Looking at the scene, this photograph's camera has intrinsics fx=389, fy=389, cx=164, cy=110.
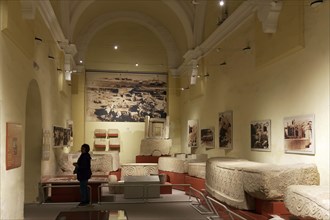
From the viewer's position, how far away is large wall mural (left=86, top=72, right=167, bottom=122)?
2147cm

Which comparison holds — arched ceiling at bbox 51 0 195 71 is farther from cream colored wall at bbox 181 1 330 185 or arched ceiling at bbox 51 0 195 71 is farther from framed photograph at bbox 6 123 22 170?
framed photograph at bbox 6 123 22 170

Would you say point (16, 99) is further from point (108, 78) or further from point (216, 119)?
point (108, 78)

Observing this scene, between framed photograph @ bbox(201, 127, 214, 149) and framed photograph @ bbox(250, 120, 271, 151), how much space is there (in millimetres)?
3967

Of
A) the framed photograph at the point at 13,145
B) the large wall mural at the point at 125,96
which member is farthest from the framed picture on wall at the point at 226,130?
the large wall mural at the point at 125,96

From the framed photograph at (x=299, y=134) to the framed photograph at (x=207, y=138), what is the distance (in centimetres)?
618

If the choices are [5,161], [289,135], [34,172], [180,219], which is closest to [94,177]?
[34,172]

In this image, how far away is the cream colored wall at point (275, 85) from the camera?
772 cm

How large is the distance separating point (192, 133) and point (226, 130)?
476 centimetres

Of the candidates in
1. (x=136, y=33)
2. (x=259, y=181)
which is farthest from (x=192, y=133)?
(x=259, y=181)

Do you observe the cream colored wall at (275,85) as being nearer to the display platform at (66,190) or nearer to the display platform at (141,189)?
the display platform at (141,189)

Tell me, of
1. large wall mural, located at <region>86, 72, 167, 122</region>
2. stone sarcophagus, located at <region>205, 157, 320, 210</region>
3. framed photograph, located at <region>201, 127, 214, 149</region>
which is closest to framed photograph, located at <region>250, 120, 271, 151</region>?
stone sarcophagus, located at <region>205, 157, 320, 210</region>

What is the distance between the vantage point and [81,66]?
20.9 metres

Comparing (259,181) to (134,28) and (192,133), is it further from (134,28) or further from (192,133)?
(134,28)

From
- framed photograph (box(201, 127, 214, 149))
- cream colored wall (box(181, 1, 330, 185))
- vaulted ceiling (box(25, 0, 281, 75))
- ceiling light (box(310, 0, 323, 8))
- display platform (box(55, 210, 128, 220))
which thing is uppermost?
vaulted ceiling (box(25, 0, 281, 75))
